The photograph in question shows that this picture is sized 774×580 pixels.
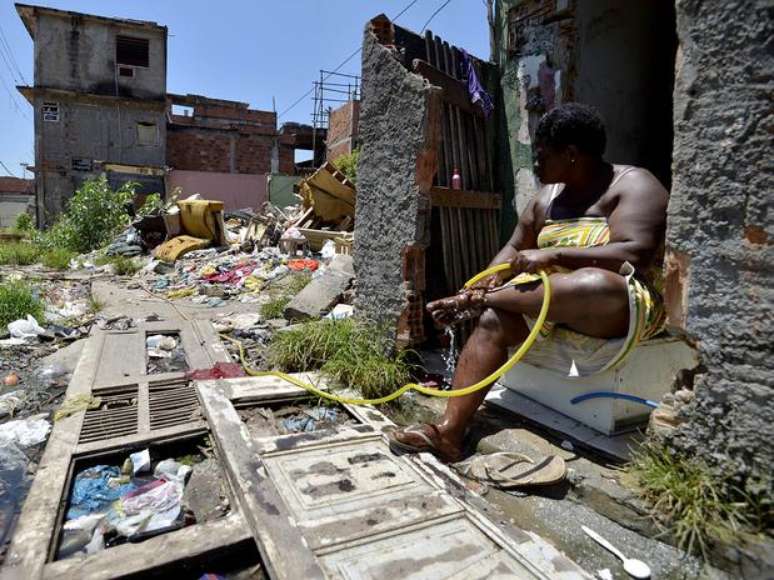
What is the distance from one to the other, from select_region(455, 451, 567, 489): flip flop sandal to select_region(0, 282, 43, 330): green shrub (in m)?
4.53

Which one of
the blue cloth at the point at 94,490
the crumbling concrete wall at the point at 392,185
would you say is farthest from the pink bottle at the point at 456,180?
the blue cloth at the point at 94,490

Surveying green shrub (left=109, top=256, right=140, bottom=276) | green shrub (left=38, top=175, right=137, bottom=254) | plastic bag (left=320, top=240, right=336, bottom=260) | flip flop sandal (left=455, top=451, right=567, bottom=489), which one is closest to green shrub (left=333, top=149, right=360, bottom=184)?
plastic bag (left=320, top=240, right=336, bottom=260)

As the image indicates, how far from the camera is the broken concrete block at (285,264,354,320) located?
4.96 meters

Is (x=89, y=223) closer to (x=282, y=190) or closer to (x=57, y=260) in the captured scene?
(x=57, y=260)

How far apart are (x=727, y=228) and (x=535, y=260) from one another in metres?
0.78

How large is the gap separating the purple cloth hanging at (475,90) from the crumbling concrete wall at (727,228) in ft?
6.36

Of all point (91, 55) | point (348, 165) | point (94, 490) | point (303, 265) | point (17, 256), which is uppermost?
point (91, 55)

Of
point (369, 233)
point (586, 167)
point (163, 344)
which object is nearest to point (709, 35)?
point (586, 167)

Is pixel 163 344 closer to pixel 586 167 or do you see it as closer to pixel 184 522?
pixel 184 522

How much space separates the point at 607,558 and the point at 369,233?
261 cm

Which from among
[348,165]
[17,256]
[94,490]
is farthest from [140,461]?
[348,165]

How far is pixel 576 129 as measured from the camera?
2535 millimetres

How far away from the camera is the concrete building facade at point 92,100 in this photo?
18.3m

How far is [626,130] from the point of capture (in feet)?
12.9
